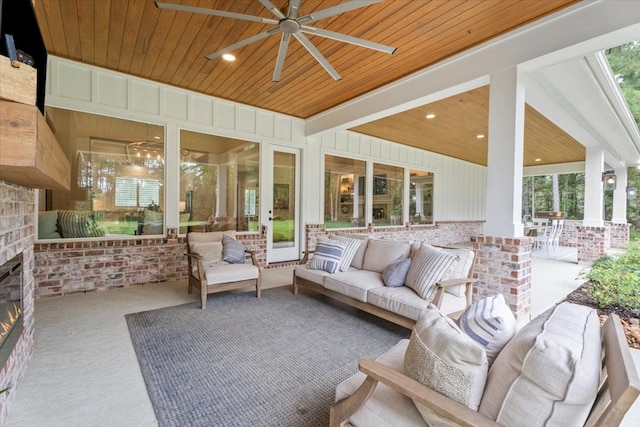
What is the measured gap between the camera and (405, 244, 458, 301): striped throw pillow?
2.77 m

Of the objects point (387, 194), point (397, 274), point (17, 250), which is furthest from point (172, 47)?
point (387, 194)

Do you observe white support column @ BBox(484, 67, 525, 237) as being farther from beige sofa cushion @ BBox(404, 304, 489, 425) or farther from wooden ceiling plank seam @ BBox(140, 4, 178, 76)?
wooden ceiling plank seam @ BBox(140, 4, 178, 76)

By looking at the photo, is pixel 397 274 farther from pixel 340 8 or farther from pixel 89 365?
pixel 89 365

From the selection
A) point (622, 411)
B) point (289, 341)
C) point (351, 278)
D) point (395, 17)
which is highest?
point (395, 17)

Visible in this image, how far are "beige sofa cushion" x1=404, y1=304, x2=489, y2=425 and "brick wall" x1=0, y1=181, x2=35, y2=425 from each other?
2200 mm

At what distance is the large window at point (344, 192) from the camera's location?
687cm

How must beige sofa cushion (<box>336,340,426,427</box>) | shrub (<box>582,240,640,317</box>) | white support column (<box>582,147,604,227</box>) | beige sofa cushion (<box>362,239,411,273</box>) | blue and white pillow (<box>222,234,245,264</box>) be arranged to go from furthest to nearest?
1. white support column (<box>582,147,604,227</box>)
2. blue and white pillow (<box>222,234,245,264</box>)
3. beige sofa cushion (<box>362,239,411,273</box>)
4. shrub (<box>582,240,640,317</box>)
5. beige sofa cushion (<box>336,340,426,427</box>)

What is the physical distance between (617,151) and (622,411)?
944cm

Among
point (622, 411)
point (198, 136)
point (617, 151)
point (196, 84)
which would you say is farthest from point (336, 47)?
point (617, 151)

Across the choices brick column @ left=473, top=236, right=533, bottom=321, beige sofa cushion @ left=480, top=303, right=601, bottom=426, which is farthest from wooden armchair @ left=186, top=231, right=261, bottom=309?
beige sofa cushion @ left=480, top=303, right=601, bottom=426

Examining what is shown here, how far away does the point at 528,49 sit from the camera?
114 inches

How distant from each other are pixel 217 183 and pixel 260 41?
281 cm

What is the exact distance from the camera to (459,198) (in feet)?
33.1

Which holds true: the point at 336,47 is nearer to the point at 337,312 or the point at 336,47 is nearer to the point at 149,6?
the point at 149,6
